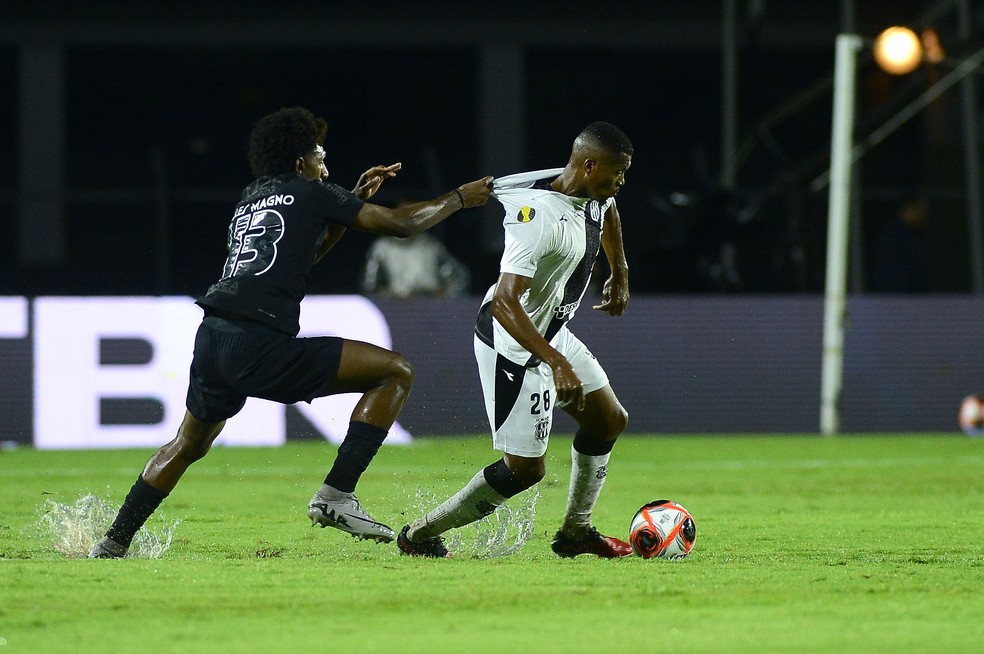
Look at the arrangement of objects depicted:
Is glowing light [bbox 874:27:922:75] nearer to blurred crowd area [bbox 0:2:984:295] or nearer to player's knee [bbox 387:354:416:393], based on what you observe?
blurred crowd area [bbox 0:2:984:295]

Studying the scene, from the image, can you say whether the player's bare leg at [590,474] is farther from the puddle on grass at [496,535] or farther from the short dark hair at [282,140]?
the short dark hair at [282,140]

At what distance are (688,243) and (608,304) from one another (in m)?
9.11

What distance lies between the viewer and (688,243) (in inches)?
639

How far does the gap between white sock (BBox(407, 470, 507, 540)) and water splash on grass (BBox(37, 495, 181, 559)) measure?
1221 millimetres

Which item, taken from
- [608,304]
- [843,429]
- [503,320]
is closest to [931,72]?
[843,429]

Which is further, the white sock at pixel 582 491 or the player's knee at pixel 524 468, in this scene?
the white sock at pixel 582 491

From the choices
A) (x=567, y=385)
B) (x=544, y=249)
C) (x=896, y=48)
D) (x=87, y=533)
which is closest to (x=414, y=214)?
(x=544, y=249)

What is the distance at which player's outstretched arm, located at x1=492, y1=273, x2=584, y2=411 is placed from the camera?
5980 mm

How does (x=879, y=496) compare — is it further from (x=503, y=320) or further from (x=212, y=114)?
(x=212, y=114)

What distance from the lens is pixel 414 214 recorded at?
6.44 meters

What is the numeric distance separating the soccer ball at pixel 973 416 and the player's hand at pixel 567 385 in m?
9.82

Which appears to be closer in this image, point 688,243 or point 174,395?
point 174,395

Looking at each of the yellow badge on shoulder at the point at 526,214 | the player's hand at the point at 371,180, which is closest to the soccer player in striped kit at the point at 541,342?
the yellow badge on shoulder at the point at 526,214

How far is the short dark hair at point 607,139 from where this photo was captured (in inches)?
256
